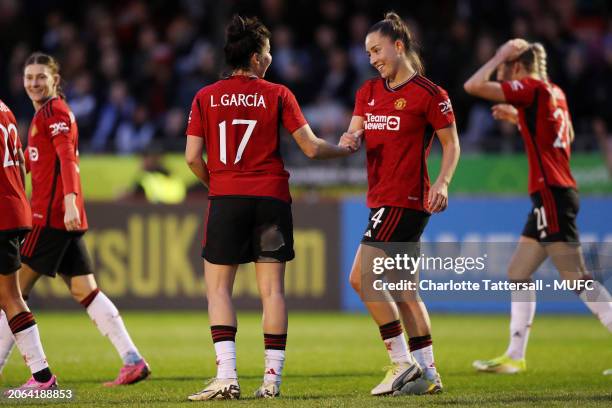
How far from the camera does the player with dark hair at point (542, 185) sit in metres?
8.96

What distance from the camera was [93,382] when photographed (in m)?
8.62

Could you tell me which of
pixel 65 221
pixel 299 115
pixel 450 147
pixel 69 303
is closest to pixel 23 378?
pixel 65 221

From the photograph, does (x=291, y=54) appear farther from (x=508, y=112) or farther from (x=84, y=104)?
(x=508, y=112)

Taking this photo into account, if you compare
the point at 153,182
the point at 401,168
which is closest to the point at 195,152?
the point at 401,168

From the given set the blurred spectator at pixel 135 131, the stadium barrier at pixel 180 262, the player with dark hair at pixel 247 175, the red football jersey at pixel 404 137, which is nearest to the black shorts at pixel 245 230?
the player with dark hair at pixel 247 175

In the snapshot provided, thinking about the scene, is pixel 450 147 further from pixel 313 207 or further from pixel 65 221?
pixel 313 207

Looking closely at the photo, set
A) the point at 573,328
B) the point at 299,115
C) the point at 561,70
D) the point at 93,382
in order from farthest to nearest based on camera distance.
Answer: the point at 561,70 → the point at 573,328 → the point at 93,382 → the point at 299,115

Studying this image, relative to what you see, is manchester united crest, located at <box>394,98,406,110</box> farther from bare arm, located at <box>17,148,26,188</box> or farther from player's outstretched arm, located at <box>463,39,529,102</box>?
bare arm, located at <box>17,148,26,188</box>

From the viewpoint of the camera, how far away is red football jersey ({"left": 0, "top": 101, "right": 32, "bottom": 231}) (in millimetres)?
7645

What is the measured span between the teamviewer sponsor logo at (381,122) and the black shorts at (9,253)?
2431mm

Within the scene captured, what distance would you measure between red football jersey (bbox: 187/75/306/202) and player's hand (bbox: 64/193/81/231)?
3.40ft

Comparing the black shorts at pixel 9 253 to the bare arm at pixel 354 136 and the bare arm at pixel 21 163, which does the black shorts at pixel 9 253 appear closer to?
the bare arm at pixel 21 163

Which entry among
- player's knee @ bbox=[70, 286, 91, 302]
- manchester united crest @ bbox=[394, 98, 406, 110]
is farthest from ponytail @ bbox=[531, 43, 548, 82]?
player's knee @ bbox=[70, 286, 91, 302]

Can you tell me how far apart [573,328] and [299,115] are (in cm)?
688
